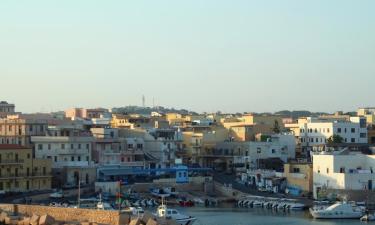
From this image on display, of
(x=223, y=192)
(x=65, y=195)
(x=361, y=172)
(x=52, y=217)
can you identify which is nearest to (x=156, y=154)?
(x=223, y=192)

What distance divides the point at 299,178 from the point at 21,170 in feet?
48.1

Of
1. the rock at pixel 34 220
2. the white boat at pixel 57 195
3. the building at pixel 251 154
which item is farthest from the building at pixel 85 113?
the rock at pixel 34 220

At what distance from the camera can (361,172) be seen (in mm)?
42281

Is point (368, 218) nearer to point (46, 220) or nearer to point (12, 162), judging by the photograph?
point (46, 220)

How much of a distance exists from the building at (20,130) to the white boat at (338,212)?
18778mm

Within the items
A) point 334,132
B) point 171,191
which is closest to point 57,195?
point 171,191

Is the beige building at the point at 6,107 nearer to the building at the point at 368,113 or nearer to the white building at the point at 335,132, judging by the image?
the white building at the point at 335,132

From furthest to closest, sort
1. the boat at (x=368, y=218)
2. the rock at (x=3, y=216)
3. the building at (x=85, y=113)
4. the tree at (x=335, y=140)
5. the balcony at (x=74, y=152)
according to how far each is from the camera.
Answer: the building at (x=85, y=113)
the tree at (x=335, y=140)
the balcony at (x=74, y=152)
the boat at (x=368, y=218)
the rock at (x=3, y=216)

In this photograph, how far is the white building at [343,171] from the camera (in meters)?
42.2

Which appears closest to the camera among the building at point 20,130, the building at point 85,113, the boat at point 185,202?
the boat at point 185,202

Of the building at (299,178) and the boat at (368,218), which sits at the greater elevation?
the building at (299,178)

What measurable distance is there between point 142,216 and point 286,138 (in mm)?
30855

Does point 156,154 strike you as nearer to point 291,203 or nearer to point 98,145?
point 98,145

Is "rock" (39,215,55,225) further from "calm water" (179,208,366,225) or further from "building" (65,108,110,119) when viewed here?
"building" (65,108,110,119)
